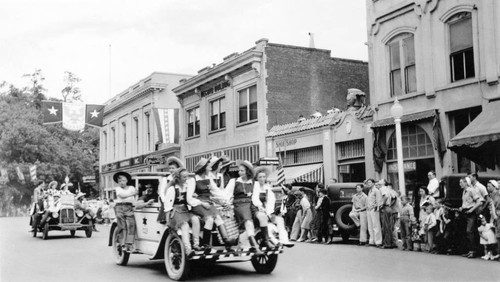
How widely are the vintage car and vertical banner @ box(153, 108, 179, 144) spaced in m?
16.8

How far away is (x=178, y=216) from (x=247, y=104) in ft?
69.1

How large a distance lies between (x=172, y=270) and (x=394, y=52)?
1488 centimetres

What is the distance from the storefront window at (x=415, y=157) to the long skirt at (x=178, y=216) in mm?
12305

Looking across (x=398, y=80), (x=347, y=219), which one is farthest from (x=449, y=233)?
(x=398, y=80)

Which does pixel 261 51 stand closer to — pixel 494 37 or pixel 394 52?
pixel 394 52

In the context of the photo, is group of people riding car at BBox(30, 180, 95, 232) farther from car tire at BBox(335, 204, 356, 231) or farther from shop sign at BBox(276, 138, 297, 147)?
shop sign at BBox(276, 138, 297, 147)

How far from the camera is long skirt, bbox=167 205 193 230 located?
10203 mm

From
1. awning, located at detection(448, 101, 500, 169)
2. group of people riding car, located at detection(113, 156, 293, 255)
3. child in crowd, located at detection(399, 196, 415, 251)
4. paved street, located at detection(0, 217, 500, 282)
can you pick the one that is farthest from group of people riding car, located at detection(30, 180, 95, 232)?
awning, located at detection(448, 101, 500, 169)

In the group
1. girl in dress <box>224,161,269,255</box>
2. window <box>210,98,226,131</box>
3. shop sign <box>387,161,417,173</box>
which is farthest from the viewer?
window <box>210,98,226,131</box>

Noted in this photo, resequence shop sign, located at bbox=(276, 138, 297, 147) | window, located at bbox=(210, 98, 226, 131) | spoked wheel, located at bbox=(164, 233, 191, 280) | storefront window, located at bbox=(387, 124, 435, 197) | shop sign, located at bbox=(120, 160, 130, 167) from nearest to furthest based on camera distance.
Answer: spoked wheel, located at bbox=(164, 233, 191, 280) → storefront window, located at bbox=(387, 124, 435, 197) → shop sign, located at bbox=(276, 138, 297, 147) → window, located at bbox=(210, 98, 226, 131) → shop sign, located at bbox=(120, 160, 130, 167)

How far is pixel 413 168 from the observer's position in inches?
821

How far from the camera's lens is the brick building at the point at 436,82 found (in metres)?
18.0

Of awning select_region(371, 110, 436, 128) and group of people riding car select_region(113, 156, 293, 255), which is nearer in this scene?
group of people riding car select_region(113, 156, 293, 255)

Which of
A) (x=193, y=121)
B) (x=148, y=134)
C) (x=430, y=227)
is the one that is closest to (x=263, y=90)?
(x=193, y=121)
